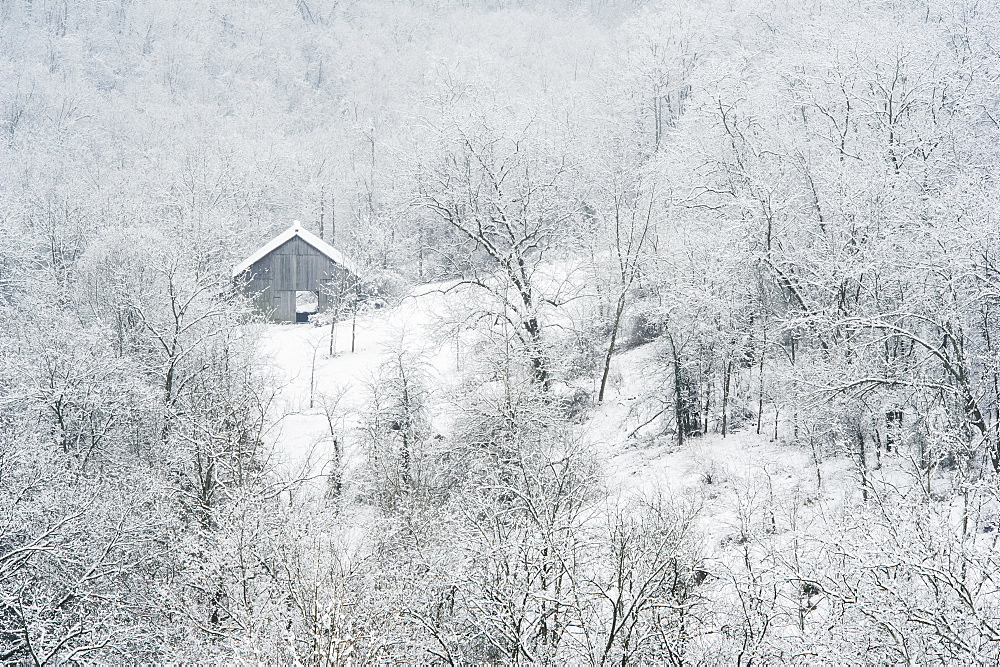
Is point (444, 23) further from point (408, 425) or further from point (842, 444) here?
point (842, 444)

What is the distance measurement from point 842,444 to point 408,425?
12591 mm

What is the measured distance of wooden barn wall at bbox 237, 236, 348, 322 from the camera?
138 feet

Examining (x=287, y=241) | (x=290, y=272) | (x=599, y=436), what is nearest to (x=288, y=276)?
(x=290, y=272)

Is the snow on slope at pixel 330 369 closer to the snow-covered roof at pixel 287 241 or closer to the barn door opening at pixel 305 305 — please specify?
the barn door opening at pixel 305 305

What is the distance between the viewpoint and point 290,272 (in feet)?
139

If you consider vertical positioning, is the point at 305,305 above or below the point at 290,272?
below

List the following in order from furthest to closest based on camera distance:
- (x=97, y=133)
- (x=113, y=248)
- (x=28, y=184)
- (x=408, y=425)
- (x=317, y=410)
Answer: (x=97, y=133) → (x=28, y=184) → (x=113, y=248) → (x=317, y=410) → (x=408, y=425)

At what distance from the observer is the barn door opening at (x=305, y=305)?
43.7 m

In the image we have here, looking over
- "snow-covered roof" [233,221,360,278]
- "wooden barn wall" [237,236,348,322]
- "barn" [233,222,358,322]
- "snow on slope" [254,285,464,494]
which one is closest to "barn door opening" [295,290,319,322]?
"barn" [233,222,358,322]

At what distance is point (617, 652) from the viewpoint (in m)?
13.9

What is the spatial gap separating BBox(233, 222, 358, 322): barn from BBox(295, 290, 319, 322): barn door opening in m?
0.90

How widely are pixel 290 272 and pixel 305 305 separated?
5188 mm

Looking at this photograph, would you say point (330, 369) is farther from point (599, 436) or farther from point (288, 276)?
point (599, 436)

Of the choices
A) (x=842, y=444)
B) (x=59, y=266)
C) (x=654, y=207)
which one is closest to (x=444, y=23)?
(x=59, y=266)
